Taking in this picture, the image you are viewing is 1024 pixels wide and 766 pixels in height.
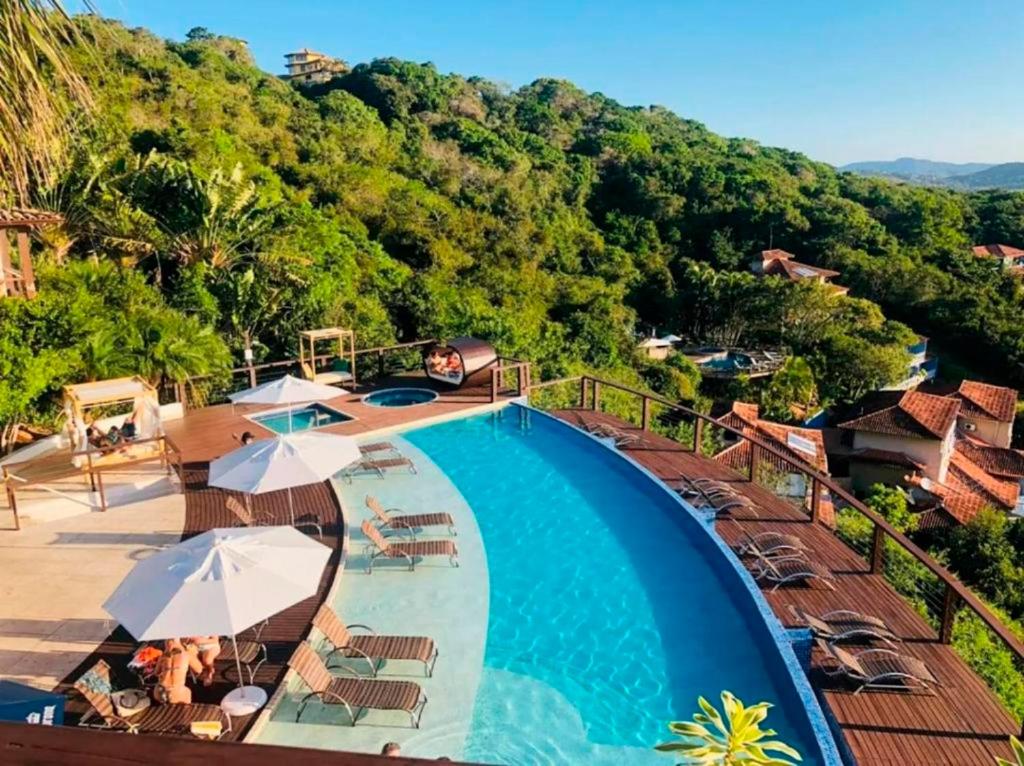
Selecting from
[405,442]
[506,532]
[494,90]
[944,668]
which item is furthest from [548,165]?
[944,668]

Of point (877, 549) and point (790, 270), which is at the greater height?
point (790, 270)

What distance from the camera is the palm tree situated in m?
4.10

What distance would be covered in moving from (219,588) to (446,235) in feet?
112

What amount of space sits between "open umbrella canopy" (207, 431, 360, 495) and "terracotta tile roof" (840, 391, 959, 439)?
2892cm

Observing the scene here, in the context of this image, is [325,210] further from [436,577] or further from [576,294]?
[436,577]

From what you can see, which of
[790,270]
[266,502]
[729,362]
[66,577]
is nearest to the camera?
[66,577]

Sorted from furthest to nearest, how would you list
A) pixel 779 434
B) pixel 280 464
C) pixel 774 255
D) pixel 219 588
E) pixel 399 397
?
pixel 774 255 < pixel 779 434 < pixel 399 397 < pixel 280 464 < pixel 219 588

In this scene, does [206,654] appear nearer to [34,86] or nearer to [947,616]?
[34,86]

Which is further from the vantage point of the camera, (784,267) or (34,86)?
(784,267)

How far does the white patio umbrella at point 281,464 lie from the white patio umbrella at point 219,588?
2.04 m

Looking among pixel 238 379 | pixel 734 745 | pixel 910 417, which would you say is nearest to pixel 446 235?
pixel 238 379

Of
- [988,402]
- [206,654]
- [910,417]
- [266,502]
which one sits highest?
[206,654]

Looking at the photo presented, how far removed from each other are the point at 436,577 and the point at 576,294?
105 feet

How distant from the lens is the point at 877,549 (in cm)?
878
